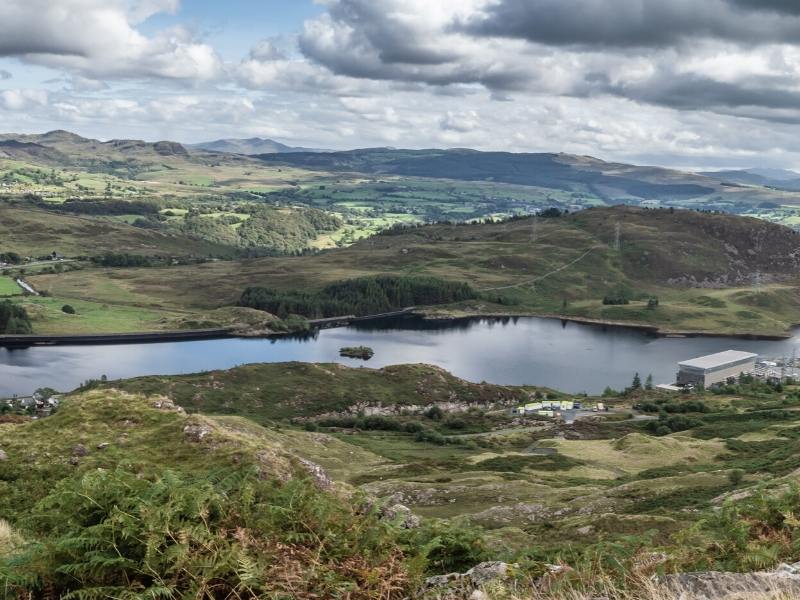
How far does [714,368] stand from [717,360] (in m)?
9.17

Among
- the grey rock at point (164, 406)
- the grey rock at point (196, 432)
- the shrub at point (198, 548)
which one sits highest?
the shrub at point (198, 548)

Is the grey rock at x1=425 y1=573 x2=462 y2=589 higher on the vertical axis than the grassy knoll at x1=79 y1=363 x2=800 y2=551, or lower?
higher

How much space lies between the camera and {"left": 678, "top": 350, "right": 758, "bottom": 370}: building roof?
585 ft

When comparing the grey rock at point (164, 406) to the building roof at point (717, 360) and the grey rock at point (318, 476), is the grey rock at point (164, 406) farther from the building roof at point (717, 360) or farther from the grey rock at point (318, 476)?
the building roof at point (717, 360)

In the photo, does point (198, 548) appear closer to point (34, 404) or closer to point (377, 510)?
point (377, 510)

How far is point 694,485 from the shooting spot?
6072cm

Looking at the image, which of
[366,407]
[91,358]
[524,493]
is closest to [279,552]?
[524,493]

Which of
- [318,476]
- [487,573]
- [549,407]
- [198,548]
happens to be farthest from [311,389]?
[198,548]

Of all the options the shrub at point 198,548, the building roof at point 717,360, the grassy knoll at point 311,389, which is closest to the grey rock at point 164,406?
the shrub at point 198,548

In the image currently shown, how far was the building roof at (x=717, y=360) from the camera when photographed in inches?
7023

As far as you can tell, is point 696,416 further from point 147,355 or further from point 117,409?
point 147,355

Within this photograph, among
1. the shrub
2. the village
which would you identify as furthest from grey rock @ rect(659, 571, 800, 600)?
the village

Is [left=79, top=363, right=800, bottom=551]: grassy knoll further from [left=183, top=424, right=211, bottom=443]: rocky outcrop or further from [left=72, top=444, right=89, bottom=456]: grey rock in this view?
[left=72, top=444, right=89, bottom=456]: grey rock

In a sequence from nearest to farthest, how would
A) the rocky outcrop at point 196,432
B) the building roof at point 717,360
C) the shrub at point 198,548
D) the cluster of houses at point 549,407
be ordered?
1. the shrub at point 198,548
2. the rocky outcrop at point 196,432
3. the cluster of houses at point 549,407
4. the building roof at point 717,360
